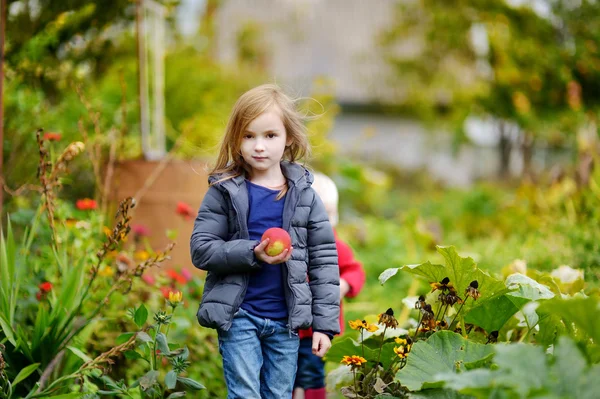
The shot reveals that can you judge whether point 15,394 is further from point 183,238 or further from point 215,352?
point 183,238

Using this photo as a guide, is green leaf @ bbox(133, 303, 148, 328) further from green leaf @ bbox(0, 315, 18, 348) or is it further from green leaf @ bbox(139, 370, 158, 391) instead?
green leaf @ bbox(0, 315, 18, 348)

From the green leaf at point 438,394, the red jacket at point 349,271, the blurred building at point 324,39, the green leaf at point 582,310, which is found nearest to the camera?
the green leaf at point 582,310

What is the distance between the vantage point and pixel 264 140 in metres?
2.19

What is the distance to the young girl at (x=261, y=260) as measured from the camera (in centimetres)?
212

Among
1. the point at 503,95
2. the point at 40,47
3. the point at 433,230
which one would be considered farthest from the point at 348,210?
the point at 40,47

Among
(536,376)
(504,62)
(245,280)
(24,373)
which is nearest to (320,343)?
(245,280)

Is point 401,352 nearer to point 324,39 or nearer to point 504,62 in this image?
point 504,62

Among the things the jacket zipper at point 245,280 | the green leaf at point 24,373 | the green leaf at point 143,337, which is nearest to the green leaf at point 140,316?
the green leaf at point 143,337

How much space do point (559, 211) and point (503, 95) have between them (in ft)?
13.6

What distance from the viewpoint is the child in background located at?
282 centimetres

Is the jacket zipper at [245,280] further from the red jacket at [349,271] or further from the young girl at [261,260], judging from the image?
the red jacket at [349,271]

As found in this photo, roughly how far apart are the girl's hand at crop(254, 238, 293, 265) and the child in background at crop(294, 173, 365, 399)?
0.85 meters

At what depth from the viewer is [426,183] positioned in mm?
11727

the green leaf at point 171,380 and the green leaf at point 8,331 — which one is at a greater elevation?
the green leaf at point 8,331
